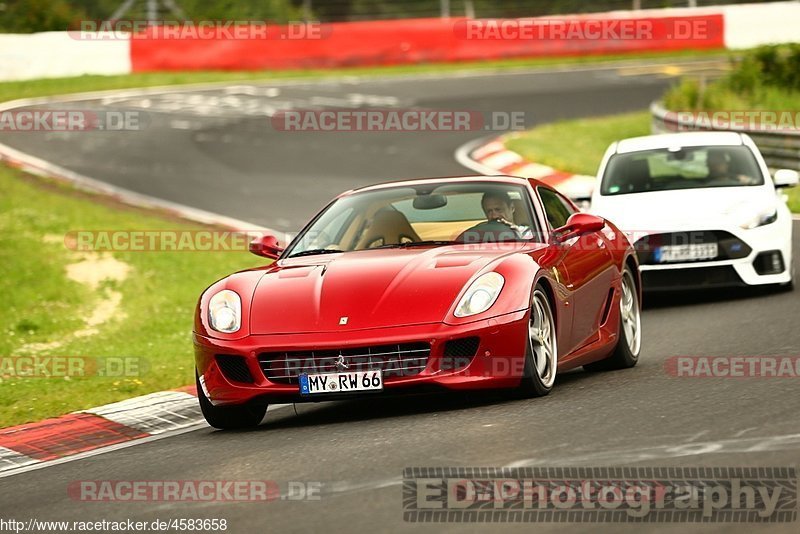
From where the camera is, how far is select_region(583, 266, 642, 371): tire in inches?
382

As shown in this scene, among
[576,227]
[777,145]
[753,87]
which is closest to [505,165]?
[777,145]

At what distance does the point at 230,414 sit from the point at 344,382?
920 millimetres

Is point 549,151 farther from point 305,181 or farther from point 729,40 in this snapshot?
point 729,40

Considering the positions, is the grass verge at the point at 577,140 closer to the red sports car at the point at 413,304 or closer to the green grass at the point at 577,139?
the green grass at the point at 577,139

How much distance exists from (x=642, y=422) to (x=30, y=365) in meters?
5.71

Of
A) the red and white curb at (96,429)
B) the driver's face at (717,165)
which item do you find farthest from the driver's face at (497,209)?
the driver's face at (717,165)

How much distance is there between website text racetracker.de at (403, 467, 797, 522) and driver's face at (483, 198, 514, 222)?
3110 mm

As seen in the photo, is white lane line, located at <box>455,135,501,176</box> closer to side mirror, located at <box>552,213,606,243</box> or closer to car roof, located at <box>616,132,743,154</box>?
car roof, located at <box>616,132,743,154</box>

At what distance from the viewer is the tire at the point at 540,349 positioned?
26.2ft

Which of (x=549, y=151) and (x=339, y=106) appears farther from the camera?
(x=339, y=106)

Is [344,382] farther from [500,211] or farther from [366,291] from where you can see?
[500,211]

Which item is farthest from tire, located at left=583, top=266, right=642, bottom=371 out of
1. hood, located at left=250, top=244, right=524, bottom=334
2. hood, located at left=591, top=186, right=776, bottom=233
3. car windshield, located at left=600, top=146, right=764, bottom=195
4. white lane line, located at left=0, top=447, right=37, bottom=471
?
white lane line, located at left=0, top=447, right=37, bottom=471

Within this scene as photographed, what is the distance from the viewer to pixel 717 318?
1173 centimetres

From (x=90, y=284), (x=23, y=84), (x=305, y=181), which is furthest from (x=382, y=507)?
(x=23, y=84)
